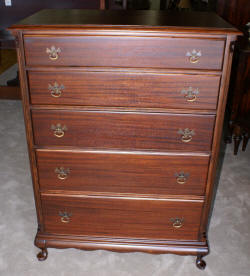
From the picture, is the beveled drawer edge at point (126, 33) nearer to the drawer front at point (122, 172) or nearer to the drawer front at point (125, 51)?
the drawer front at point (125, 51)

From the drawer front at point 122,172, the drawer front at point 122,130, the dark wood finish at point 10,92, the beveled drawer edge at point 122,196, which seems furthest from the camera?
the dark wood finish at point 10,92

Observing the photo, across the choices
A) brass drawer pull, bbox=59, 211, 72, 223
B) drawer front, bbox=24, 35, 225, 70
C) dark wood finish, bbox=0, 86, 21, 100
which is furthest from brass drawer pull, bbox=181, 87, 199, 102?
dark wood finish, bbox=0, 86, 21, 100

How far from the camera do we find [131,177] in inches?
73.7

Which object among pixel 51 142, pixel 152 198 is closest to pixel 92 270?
pixel 152 198

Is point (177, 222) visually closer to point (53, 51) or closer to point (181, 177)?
point (181, 177)

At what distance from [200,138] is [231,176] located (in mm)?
1476

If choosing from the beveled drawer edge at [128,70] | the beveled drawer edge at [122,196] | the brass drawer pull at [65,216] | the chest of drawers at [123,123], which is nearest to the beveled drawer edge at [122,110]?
the chest of drawers at [123,123]

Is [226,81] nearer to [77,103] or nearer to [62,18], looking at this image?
[77,103]

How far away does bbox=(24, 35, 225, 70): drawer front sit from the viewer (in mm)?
1511

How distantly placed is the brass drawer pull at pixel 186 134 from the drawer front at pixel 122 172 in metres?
0.11

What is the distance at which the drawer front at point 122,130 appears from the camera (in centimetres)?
170

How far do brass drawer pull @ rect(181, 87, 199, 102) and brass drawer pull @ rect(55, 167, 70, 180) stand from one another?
763 millimetres

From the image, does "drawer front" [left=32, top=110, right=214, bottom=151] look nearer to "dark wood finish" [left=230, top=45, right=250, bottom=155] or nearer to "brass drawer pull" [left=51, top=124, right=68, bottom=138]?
"brass drawer pull" [left=51, top=124, right=68, bottom=138]

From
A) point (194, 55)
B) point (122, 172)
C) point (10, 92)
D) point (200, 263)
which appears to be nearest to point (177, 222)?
point (200, 263)
